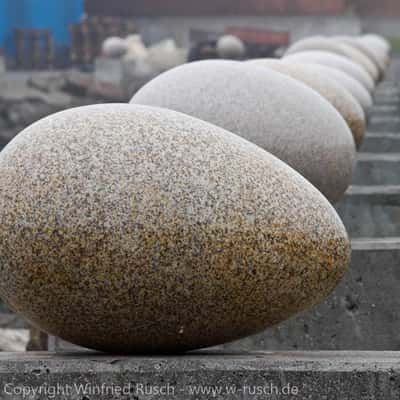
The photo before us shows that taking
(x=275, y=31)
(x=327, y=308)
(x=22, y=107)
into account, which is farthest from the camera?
(x=275, y=31)

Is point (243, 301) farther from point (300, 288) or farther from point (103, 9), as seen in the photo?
point (103, 9)

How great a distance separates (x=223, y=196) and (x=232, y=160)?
217 mm

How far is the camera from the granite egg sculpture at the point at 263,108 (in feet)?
27.3

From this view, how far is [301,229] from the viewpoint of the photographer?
5.55 m

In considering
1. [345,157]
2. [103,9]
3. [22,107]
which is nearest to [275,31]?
[103,9]

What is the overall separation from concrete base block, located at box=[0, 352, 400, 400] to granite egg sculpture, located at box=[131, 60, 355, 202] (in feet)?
10.2

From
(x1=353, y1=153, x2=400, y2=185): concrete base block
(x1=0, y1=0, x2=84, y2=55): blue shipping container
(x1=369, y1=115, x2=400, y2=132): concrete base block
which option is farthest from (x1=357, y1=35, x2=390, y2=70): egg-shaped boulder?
(x1=0, y1=0, x2=84, y2=55): blue shipping container

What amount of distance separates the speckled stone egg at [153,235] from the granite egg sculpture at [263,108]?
2.59 m

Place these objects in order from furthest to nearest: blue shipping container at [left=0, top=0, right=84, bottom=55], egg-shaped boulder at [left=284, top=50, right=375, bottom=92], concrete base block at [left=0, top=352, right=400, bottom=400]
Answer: blue shipping container at [left=0, top=0, right=84, bottom=55] < egg-shaped boulder at [left=284, top=50, right=375, bottom=92] < concrete base block at [left=0, top=352, right=400, bottom=400]

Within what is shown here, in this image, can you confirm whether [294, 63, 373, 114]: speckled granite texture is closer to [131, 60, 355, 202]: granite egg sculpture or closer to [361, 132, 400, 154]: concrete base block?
[361, 132, 400, 154]: concrete base block

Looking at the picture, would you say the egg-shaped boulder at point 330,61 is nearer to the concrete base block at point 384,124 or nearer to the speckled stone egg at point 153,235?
the concrete base block at point 384,124

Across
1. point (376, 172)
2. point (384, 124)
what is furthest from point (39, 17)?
point (376, 172)

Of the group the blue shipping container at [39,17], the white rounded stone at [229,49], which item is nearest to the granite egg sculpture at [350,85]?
the white rounded stone at [229,49]

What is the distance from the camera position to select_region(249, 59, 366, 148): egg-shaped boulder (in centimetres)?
1048
